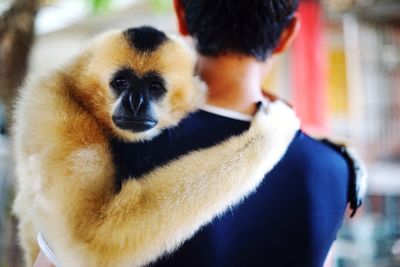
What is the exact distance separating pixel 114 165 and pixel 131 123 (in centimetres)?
14

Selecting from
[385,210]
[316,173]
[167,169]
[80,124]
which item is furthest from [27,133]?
[385,210]

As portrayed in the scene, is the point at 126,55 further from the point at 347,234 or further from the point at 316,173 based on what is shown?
the point at 347,234

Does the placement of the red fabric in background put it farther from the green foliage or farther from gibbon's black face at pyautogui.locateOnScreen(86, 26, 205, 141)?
gibbon's black face at pyautogui.locateOnScreen(86, 26, 205, 141)

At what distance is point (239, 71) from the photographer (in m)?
1.16

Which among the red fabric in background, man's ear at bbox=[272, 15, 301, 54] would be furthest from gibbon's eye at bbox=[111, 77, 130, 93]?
the red fabric in background

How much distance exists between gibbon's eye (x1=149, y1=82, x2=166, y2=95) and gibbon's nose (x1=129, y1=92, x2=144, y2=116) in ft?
0.23

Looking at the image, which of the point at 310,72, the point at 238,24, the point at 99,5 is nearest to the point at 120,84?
the point at 238,24

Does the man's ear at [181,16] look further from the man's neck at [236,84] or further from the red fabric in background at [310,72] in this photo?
the red fabric in background at [310,72]

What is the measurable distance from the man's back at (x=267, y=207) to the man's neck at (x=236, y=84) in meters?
0.04

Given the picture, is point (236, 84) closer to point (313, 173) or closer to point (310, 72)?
point (313, 173)

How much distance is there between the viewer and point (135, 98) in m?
1.21

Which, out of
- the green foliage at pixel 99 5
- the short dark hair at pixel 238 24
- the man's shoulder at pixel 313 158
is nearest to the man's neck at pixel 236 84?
the short dark hair at pixel 238 24

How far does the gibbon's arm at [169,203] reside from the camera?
41.6 inches

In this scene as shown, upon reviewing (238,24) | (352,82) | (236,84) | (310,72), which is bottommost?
(352,82)
